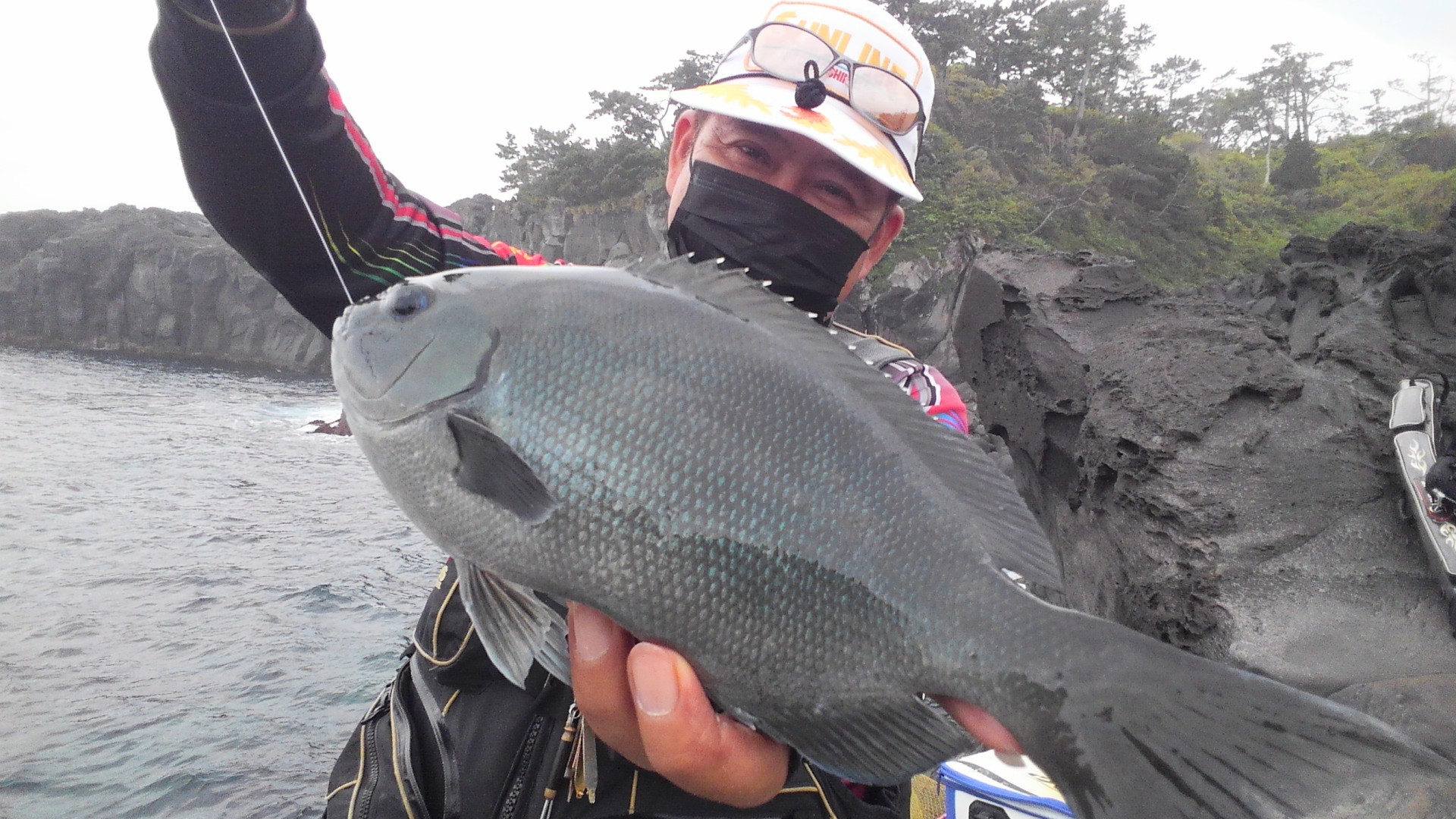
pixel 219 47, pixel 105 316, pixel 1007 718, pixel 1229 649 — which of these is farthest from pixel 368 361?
pixel 105 316

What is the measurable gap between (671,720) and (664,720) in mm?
12

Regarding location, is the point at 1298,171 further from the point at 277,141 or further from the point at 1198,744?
the point at 277,141

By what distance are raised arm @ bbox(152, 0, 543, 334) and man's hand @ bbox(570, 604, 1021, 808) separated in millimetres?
1187

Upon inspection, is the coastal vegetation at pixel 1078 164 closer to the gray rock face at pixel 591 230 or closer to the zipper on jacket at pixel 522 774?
the gray rock face at pixel 591 230

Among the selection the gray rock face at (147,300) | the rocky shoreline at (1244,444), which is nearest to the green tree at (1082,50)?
the rocky shoreline at (1244,444)

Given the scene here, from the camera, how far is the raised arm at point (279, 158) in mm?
1551

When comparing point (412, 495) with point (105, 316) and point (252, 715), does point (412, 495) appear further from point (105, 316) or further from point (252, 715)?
point (105, 316)

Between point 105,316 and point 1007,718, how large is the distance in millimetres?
59543

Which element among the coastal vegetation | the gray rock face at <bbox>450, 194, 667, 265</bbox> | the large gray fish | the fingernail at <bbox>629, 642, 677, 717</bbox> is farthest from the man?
→ the gray rock face at <bbox>450, 194, 667, 265</bbox>

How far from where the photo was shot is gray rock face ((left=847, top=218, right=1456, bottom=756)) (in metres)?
5.02

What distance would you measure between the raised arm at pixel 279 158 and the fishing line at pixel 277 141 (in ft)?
0.04

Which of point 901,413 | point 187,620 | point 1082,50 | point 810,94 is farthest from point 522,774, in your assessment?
point 1082,50

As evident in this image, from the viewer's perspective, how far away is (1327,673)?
4.82 meters

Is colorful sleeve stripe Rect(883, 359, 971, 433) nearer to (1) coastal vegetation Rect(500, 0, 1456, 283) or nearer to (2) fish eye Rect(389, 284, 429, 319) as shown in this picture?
(2) fish eye Rect(389, 284, 429, 319)
